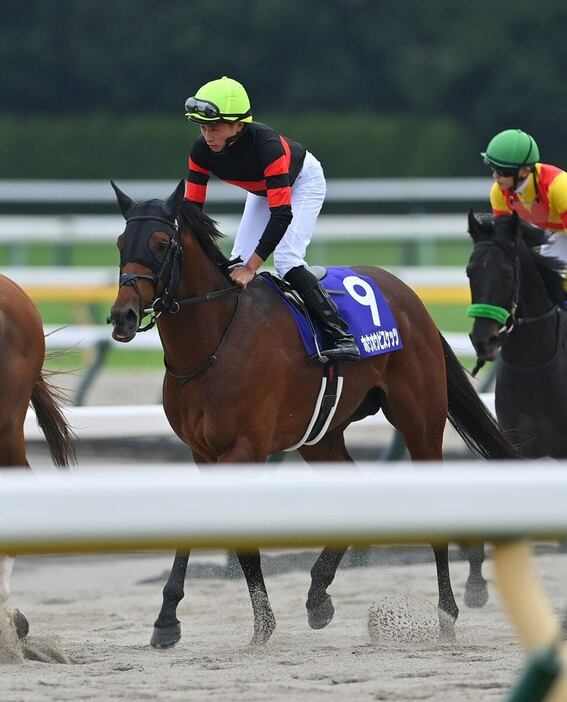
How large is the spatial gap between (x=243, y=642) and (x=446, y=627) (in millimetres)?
695

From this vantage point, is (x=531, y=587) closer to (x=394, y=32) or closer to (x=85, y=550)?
(x=85, y=550)

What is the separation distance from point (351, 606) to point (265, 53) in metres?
21.2

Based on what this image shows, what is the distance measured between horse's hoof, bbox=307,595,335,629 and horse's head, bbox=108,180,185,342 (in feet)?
3.93

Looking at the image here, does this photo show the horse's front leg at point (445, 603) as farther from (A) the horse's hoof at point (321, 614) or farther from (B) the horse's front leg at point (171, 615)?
(B) the horse's front leg at point (171, 615)

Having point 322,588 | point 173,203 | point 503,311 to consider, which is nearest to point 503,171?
point 503,311

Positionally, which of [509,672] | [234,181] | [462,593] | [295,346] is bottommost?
[462,593]

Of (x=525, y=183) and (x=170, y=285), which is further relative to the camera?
(x=525, y=183)

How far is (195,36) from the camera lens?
2556cm

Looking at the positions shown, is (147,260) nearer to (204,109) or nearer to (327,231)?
(204,109)

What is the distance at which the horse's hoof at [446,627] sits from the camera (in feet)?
16.3

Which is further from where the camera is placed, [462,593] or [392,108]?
[392,108]

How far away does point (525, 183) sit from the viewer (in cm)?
596

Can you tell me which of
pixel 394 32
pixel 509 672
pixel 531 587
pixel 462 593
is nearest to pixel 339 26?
pixel 394 32

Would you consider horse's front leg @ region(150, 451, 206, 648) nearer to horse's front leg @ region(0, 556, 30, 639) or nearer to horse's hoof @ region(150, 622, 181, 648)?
horse's hoof @ region(150, 622, 181, 648)
